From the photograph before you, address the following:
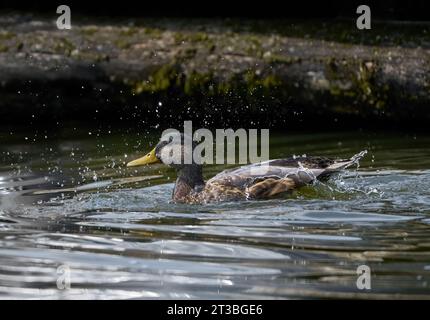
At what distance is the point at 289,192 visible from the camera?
6.71 m

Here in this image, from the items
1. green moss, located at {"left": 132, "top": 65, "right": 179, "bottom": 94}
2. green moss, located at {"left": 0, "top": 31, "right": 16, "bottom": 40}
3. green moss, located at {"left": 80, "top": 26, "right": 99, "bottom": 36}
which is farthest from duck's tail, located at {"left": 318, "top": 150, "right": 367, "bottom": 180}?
green moss, located at {"left": 0, "top": 31, "right": 16, "bottom": 40}

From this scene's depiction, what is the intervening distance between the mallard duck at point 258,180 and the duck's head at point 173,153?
13 cm

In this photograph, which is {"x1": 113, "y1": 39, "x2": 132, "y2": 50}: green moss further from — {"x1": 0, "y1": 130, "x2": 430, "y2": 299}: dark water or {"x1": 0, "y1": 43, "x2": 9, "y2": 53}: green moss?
{"x1": 0, "y1": 130, "x2": 430, "y2": 299}: dark water

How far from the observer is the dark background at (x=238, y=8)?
10352 millimetres

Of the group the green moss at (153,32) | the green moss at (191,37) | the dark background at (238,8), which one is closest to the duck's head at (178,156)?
the green moss at (191,37)

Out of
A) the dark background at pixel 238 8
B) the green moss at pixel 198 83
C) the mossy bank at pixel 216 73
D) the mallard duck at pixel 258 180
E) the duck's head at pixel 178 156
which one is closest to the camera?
the mallard duck at pixel 258 180

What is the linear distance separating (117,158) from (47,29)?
214 centimetres

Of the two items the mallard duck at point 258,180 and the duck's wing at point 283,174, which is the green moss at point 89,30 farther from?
the duck's wing at point 283,174

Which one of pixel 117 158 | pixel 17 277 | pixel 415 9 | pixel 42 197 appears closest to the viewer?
pixel 17 277

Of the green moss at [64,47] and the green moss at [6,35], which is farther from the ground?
the green moss at [6,35]

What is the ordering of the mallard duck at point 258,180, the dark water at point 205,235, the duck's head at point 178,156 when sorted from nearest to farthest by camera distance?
the dark water at point 205,235
the mallard duck at point 258,180
the duck's head at point 178,156

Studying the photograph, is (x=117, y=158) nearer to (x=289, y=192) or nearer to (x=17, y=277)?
(x=289, y=192)
